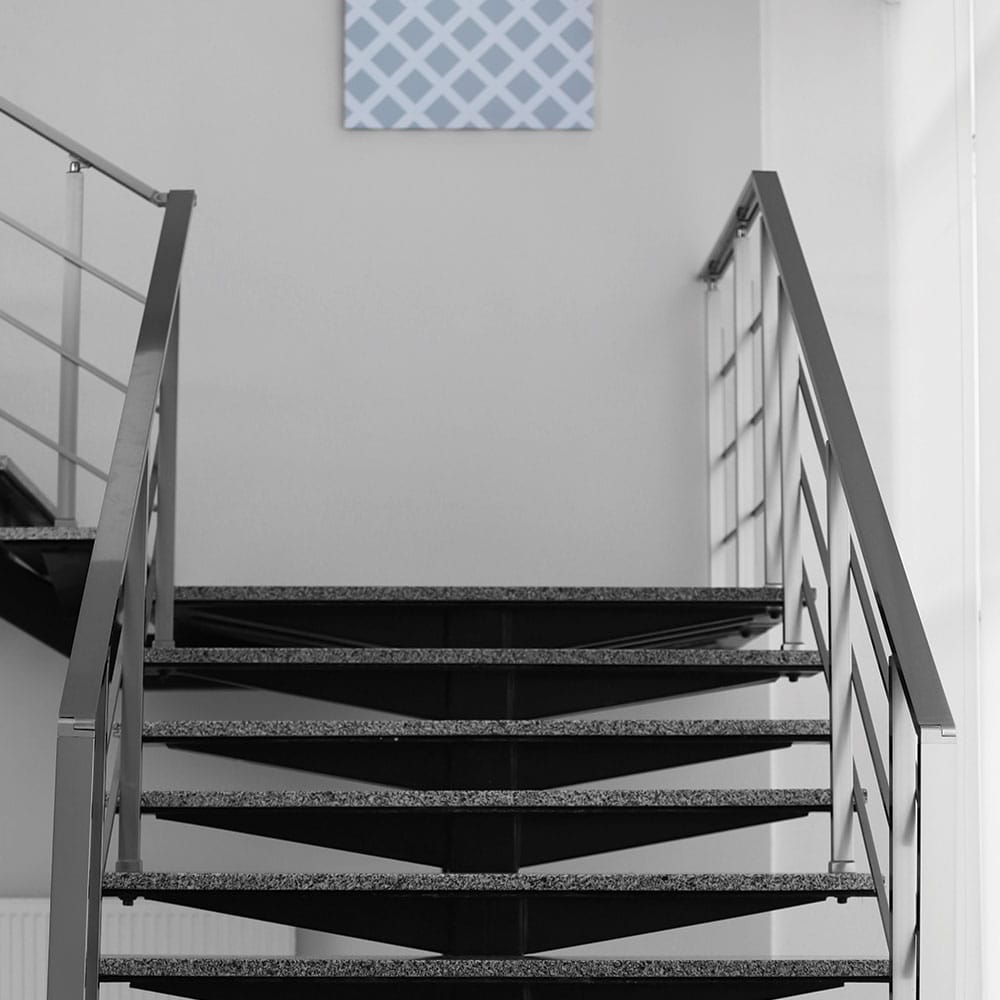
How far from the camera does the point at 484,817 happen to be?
2680 millimetres

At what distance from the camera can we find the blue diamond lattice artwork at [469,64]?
4.32 metres

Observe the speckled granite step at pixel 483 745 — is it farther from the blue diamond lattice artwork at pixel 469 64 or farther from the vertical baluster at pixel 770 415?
the blue diamond lattice artwork at pixel 469 64

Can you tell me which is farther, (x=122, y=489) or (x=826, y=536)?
(x=826, y=536)

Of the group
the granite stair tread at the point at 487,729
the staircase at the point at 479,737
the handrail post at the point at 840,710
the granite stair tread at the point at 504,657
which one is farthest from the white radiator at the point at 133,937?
the handrail post at the point at 840,710

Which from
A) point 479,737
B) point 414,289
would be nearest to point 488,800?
point 479,737

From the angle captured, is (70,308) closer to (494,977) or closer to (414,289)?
(414,289)

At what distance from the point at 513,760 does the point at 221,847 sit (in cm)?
152

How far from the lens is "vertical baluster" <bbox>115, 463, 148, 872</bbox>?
8.30 ft

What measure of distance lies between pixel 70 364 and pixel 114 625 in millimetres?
1287

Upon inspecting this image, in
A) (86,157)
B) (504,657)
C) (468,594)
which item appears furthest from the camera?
(86,157)

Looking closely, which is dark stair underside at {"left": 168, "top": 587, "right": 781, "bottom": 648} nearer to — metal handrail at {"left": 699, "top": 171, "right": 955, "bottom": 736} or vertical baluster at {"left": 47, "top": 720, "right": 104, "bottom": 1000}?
metal handrail at {"left": 699, "top": 171, "right": 955, "bottom": 736}

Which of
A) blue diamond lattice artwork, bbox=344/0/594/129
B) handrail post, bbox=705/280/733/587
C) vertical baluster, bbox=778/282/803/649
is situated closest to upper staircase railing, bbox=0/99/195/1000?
blue diamond lattice artwork, bbox=344/0/594/129

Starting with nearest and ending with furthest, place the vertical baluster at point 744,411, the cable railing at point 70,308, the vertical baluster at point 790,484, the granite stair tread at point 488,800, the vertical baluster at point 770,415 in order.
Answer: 1. the granite stair tread at point 488,800
2. the vertical baluster at point 790,484
3. the vertical baluster at point 770,415
4. the cable railing at point 70,308
5. the vertical baluster at point 744,411

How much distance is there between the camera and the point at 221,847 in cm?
404
